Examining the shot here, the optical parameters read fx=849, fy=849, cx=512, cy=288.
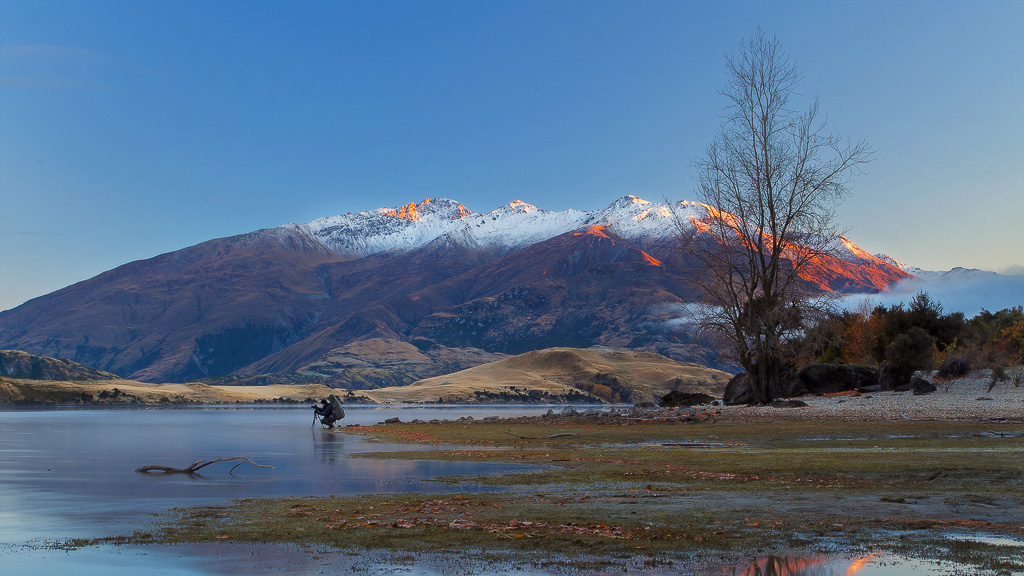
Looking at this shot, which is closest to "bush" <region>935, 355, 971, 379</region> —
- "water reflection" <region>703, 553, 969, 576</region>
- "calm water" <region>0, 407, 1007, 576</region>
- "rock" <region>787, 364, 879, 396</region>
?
"rock" <region>787, 364, 879, 396</region>

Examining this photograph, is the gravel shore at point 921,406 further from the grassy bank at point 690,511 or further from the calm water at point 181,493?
the calm water at point 181,493

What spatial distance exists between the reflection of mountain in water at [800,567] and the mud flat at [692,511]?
28 centimetres

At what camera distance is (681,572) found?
9.10 m

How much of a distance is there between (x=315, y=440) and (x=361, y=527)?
26.4 meters

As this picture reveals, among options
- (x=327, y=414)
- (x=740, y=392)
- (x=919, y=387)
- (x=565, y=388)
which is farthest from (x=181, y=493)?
(x=565, y=388)

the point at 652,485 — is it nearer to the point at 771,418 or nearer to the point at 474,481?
the point at 474,481

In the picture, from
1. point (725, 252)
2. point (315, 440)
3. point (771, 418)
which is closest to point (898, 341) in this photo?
point (725, 252)

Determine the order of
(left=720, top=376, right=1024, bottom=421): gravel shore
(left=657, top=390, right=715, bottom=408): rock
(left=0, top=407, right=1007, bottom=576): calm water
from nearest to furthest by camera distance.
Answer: (left=0, top=407, right=1007, bottom=576): calm water
(left=720, top=376, right=1024, bottom=421): gravel shore
(left=657, top=390, right=715, bottom=408): rock

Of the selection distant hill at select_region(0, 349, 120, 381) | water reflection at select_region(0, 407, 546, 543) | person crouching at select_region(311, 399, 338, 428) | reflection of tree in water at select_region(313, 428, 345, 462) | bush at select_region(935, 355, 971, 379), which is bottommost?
reflection of tree in water at select_region(313, 428, 345, 462)

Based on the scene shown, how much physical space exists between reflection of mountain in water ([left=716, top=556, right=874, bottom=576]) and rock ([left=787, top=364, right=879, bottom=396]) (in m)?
44.4

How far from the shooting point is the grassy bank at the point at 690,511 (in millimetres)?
10453

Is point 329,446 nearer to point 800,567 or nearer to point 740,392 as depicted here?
point 800,567

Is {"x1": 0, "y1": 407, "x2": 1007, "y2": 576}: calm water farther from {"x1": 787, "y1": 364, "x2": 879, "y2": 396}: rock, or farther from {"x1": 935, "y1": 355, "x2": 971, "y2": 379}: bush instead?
{"x1": 935, "y1": 355, "x2": 971, "y2": 379}: bush

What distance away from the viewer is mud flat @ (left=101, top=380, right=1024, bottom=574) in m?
10.2
